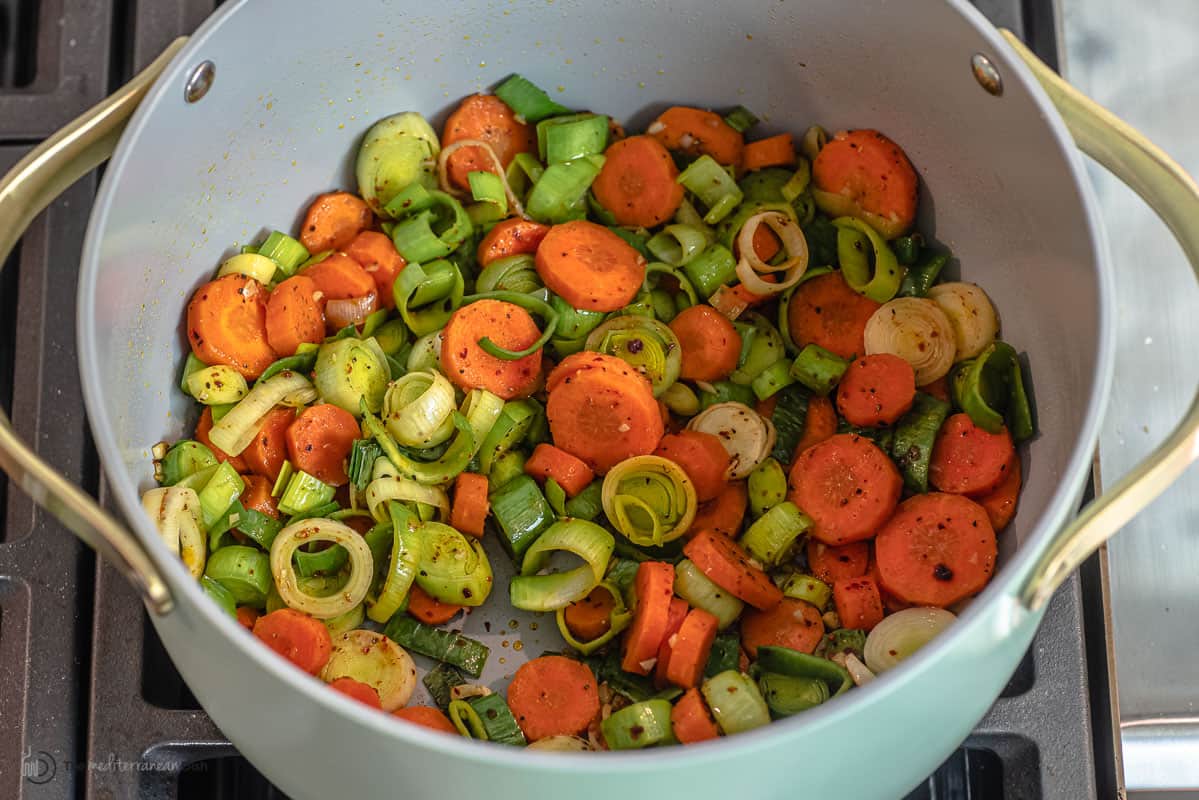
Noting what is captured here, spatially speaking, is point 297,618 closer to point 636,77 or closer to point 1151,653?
point 636,77

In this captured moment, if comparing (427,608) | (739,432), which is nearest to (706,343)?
(739,432)

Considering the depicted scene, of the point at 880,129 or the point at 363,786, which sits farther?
the point at 880,129

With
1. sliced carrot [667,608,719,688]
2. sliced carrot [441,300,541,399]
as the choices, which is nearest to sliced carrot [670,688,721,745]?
sliced carrot [667,608,719,688]

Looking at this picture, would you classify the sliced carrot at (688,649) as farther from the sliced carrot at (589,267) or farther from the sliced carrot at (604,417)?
the sliced carrot at (589,267)

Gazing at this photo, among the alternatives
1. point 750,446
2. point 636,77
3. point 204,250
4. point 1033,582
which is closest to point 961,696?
point 1033,582

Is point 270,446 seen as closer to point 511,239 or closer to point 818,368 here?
point 511,239
